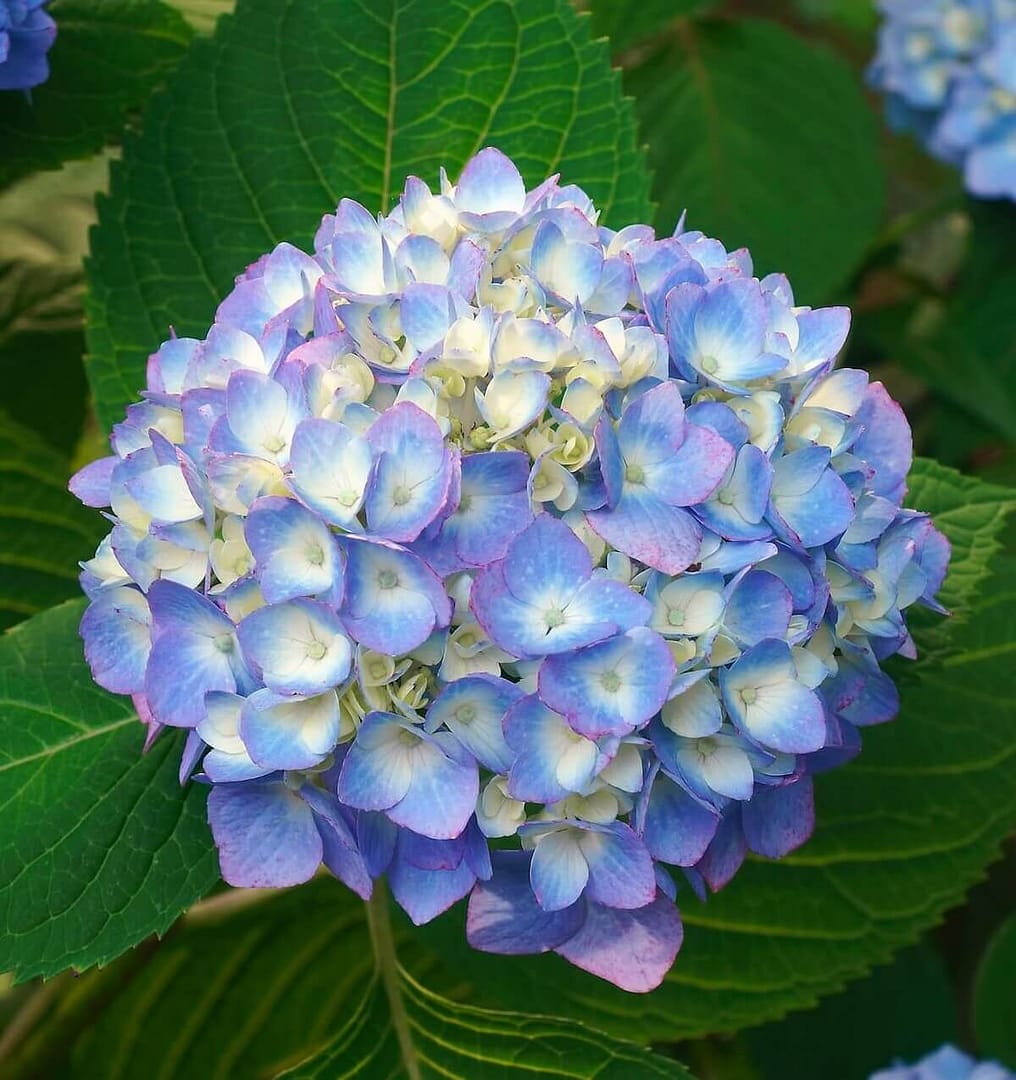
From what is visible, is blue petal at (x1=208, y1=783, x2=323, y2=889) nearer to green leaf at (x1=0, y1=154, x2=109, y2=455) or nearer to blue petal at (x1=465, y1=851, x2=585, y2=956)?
blue petal at (x1=465, y1=851, x2=585, y2=956)

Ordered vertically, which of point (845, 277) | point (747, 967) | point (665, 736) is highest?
point (665, 736)

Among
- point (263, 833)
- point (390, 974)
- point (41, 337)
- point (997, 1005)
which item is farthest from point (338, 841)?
point (997, 1005)

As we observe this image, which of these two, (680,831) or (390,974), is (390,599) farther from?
(390,974)

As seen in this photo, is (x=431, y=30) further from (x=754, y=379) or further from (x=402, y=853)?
(x=402, y=853)

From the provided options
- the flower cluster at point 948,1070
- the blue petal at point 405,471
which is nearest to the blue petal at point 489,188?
the blue petal at point 405,471

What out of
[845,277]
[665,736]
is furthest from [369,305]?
[845,277]

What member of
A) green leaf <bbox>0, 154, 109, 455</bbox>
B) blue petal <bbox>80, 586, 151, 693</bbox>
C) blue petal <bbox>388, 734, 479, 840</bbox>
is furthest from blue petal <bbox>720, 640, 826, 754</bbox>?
green leaf <bbox>0, 154, 109, 455</bbox>
